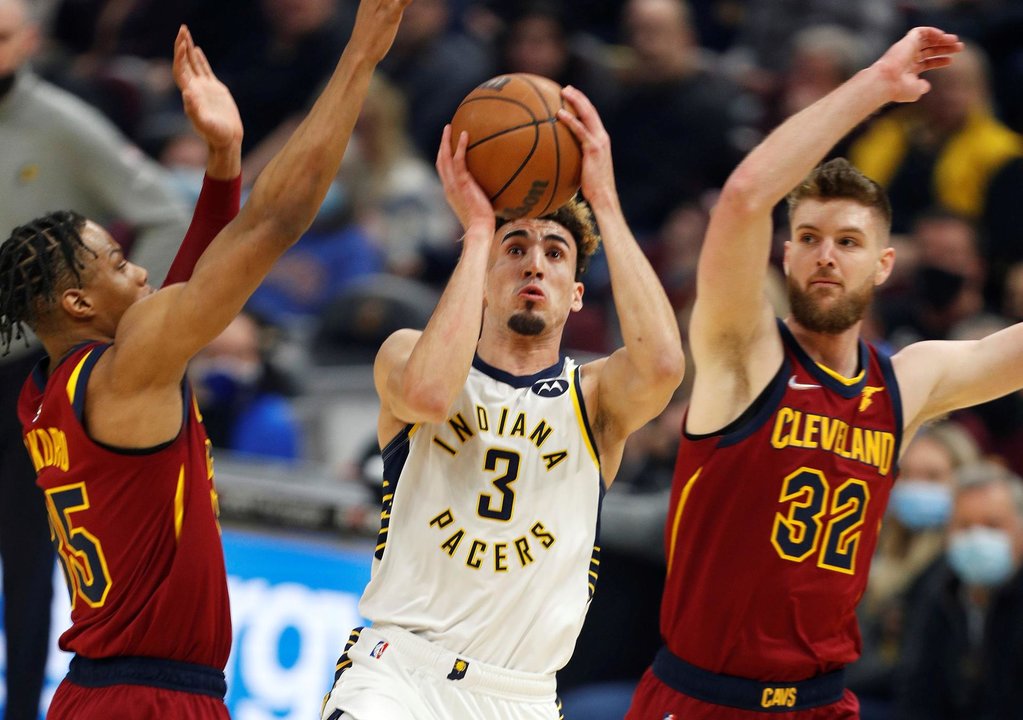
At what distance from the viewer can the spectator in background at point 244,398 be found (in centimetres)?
1000

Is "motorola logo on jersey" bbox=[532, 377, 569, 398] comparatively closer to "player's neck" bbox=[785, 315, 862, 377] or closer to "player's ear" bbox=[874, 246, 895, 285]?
"player's neck" bbox=[785, 315, 862, 377]

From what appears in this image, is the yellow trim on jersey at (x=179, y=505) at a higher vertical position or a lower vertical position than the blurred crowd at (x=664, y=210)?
lower

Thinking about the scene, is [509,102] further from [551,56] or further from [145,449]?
[551,56]

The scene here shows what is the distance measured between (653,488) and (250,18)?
812 cm

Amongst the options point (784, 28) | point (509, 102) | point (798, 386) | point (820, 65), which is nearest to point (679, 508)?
point (798, 386)

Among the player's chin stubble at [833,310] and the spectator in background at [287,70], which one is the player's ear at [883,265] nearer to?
the player's chin stubble at [833,310]

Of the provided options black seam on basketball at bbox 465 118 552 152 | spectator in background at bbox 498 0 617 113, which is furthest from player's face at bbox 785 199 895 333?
spectator in background at bbox 498 0 617 113

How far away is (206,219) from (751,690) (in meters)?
2.52

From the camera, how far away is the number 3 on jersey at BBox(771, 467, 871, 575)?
18.2 ft

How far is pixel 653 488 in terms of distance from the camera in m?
8.72

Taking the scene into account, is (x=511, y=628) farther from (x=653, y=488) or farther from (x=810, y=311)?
(x=653, y=488)

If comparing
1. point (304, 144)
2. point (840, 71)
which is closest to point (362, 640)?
point (304, 144)

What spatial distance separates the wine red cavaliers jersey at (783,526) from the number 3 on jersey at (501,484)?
660 millimetres

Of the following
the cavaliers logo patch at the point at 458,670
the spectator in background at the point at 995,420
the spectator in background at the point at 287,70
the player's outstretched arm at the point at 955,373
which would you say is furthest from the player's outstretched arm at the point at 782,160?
the spectator in background at the point at 287,70
